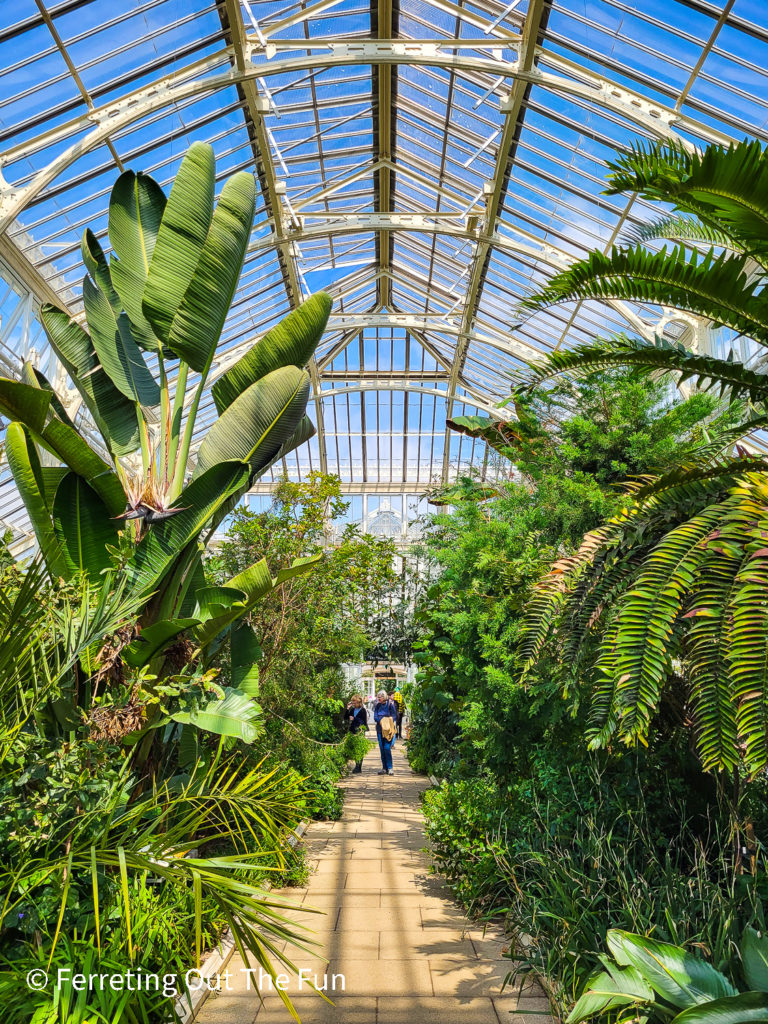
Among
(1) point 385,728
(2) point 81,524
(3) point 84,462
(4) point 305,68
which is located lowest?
(1) point 385,728

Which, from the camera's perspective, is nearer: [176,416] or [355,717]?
[176,416]

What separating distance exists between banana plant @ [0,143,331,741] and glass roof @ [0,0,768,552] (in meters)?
2.17

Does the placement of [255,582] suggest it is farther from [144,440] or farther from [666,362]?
[666,362]

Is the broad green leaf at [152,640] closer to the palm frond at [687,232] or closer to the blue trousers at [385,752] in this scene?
the palm frond at [687,232]

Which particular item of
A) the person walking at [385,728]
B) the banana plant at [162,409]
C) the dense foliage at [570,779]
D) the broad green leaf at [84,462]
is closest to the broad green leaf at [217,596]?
the banana plant at [162,409]

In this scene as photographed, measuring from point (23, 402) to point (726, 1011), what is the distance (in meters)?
3.77

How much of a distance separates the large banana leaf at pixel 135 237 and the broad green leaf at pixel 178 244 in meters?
0.22

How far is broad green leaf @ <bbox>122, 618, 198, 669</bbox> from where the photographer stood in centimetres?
392

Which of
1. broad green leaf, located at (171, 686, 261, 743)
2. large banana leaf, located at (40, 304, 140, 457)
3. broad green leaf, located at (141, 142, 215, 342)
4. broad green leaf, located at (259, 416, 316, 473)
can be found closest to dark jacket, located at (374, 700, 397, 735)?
broad green leaf, located at (259, 416, 316, 473)

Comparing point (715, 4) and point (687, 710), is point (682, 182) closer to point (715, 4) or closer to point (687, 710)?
point (687, 710)

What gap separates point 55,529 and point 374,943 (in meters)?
3.13

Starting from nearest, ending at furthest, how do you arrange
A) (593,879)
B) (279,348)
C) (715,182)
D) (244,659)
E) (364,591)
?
(715,182), (593,879), (279,348), (244,659), (364,591)

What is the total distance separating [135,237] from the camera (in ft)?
16.0

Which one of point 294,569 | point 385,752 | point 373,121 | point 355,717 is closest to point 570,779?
point 294,569
